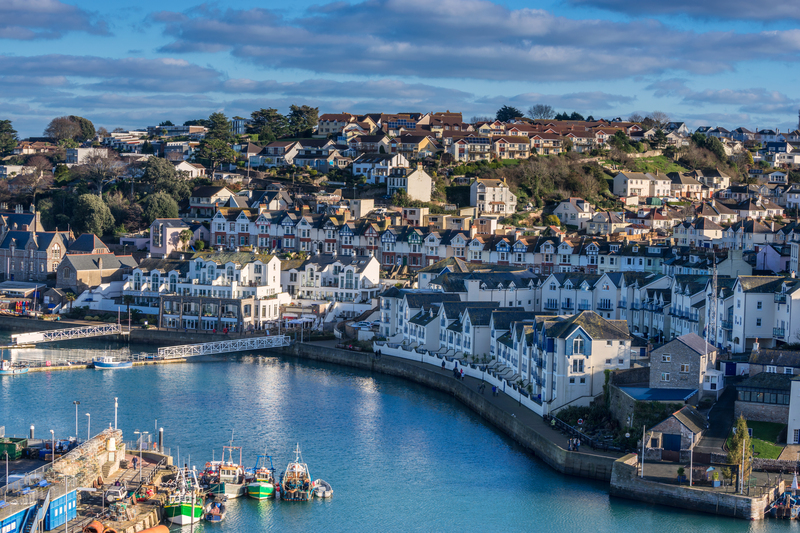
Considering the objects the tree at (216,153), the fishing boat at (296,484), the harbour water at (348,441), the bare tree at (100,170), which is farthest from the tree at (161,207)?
the fishing boat at (296,484)

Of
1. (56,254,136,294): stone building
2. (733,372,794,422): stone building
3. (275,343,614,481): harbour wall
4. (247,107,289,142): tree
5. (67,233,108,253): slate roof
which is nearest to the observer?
(275,343,614,481): harbour wall

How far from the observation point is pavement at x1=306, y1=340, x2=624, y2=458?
32.9 meters

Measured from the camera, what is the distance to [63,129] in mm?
121125

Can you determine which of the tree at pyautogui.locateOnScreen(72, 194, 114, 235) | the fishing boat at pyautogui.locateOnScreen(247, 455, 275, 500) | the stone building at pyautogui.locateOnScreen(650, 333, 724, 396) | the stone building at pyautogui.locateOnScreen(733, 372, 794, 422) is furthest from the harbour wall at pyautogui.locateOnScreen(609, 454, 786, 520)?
the tree at pyautogui.locateOnScreen(72, 194, 114, 235)

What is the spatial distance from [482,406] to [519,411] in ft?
8.23

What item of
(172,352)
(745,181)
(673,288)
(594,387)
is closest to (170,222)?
(172,352)

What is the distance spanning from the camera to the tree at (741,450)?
28.6 meters

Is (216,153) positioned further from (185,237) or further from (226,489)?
(226,489)

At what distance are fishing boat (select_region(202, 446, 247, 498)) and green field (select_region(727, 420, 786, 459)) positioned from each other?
14657 millimetres

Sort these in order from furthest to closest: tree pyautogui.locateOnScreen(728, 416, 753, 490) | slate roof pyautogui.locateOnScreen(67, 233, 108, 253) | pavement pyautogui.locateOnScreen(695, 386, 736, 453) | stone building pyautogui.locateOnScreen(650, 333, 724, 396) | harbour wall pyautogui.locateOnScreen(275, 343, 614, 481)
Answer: slate roof pyautogui.locateOnScreen(67, 233, 108, 253)
stone building pyautogui.locateOnScreen(650, 333, 724, 396)
harbour wall pyautogui.locateOnScreen(275, 343, 614, 481)
pavement pyautogui.locateOnScreen(695, 386, 736, 453)
tree pyautogui.locateOnScreen(728, 416, 753, 490)

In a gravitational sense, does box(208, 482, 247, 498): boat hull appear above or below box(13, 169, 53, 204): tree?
below

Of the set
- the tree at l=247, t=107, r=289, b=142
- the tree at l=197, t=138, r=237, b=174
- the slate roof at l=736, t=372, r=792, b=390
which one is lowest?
the slate roof at l=736, t=372, r=792, b=390

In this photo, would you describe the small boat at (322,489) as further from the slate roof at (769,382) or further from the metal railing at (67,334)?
the metal railing at (67,334)

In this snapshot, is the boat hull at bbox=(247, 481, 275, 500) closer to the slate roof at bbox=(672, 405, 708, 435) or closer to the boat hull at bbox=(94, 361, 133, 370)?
the slate roof at bbox=(672, 405, 708, 435)
